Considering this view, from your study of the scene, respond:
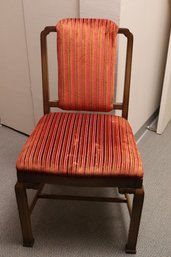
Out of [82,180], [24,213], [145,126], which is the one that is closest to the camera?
[82,180]

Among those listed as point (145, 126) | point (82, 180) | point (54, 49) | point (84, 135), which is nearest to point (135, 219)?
point (82, 180)

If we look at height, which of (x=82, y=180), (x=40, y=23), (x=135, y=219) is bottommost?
(x=135, y=219)

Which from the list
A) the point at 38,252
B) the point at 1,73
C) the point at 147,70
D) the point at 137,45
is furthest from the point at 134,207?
the point at 1,73

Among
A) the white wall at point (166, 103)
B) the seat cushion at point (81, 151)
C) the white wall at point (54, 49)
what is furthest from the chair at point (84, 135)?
the white wall at point (166, 103)

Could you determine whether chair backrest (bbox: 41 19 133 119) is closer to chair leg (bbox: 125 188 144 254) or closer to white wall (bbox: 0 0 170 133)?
white wall (bbox: 0 0 170 133)

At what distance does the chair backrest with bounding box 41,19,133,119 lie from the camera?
1.23 metres

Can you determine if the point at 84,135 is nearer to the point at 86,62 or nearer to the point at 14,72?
the point at 86,62

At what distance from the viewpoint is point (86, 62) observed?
49.5 inches

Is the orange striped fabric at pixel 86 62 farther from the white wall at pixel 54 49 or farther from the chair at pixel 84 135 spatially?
the white wall at pixel 54 49

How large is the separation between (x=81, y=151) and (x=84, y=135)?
0.11m

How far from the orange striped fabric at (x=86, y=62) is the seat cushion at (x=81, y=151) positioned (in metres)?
0.12

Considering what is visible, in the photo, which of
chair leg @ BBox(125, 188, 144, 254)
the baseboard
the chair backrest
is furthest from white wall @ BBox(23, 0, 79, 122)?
chair leg @ BBox(125, 188, 144, 254)

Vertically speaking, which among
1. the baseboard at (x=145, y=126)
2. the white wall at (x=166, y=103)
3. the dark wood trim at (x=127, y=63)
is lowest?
the baseboard at (x=145, y=126)

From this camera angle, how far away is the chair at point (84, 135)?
1.06m
